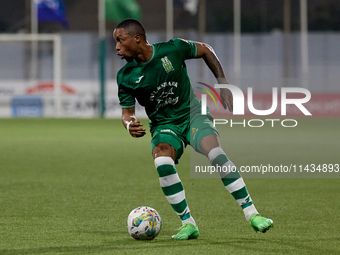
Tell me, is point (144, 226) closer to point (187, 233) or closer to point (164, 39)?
point (187, 233)

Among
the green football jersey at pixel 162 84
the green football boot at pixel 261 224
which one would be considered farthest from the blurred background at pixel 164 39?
the green football boot at pixel 261 224

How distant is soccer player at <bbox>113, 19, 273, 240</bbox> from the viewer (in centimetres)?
507

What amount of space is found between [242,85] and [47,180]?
18541mm

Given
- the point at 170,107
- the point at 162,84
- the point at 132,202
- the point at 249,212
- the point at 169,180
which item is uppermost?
the point at 162,84

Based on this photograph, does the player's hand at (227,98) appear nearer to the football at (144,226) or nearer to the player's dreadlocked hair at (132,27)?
the player's dreadlocked hair at (132,27)

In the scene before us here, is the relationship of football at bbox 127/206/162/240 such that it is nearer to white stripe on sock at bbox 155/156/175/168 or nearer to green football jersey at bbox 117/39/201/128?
white stripe on sock at bbox 155/156/175/168

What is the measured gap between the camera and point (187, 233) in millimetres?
4988

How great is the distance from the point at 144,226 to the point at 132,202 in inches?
78.2

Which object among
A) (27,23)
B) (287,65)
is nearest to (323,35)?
(287,65)

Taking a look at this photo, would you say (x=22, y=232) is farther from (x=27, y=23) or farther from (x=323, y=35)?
(x=27, y=23)

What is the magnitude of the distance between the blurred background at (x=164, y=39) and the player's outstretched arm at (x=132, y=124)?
67.5 ft

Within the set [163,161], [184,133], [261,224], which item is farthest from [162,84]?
[261,224]

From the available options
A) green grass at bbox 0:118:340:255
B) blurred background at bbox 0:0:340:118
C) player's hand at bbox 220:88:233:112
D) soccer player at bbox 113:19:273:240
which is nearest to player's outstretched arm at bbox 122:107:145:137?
soccer player at bbox 113:19:273:240

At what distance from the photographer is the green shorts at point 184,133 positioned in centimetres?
523
